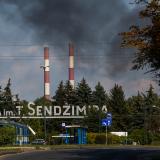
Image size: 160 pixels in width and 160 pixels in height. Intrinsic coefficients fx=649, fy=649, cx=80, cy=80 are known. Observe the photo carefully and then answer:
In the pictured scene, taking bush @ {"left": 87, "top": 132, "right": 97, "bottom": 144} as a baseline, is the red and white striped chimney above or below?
above

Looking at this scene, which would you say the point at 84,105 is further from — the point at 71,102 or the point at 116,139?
the point at 116,139

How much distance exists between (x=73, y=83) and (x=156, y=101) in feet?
79.0

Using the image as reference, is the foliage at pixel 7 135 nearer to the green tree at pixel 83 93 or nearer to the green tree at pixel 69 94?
the green tree at pixel 69 94

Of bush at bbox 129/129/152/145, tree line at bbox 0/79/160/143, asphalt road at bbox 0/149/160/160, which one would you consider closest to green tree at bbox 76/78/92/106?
tree line at bbox 0/79/160/143

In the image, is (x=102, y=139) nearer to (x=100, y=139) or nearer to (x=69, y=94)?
(x=100, y=139)

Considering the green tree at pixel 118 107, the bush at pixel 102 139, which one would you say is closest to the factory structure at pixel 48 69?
the green tree at pixel 118 107

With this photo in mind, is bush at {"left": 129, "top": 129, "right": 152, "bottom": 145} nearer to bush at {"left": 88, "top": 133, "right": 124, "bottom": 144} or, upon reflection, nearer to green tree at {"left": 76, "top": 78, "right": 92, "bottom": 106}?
bush at {"left": 88, "top": 133, "right": 124, "bottom": 144}

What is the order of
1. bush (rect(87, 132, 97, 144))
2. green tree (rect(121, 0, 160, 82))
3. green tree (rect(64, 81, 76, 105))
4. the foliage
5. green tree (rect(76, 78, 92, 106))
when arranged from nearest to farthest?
1. green tree (rect(121, 0, 160, 82))
2. the foliage
3. bush (rect(87, 132, 97, 144))
4. green tree (rect(64, 81, 76, 105))
5. green tree (rect(76, 78, 92, 106))

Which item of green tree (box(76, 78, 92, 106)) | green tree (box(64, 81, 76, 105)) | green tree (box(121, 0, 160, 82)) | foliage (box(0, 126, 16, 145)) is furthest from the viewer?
green tree (box(76, 78, 92, 106))

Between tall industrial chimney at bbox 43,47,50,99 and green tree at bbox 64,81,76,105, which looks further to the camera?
green tree at bbox 64,81,76,105

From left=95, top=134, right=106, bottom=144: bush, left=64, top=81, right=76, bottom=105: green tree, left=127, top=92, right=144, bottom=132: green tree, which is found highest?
left=64, top=81, right=76, bottom=105: green tree

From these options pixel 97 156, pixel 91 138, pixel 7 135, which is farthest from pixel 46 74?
pixel 97 156

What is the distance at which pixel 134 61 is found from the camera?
2961cm

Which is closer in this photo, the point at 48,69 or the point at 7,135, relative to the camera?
the point at 7,135
